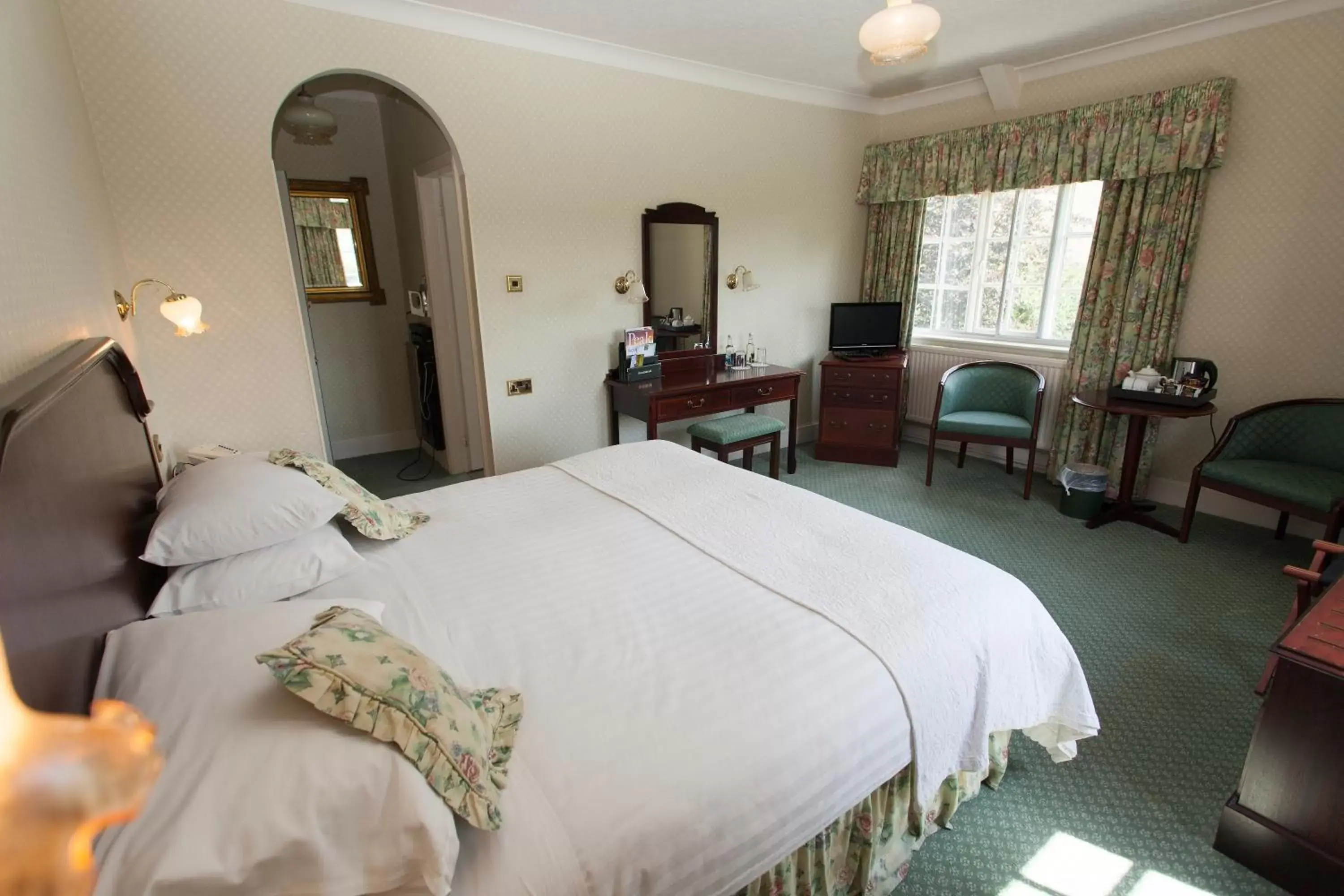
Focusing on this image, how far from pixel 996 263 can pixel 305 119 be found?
4335mm

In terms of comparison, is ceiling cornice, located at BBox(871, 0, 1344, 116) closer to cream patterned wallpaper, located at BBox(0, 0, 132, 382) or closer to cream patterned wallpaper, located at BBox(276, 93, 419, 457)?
cream patterned wallpaper, located at BBox(276, 93, 419, 457)

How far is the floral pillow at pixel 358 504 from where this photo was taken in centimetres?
186

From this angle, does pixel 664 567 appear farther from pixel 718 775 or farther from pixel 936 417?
pixel 936 417

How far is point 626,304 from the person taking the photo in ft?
12.8

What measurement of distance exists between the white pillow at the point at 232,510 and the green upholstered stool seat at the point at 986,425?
3.55 metres

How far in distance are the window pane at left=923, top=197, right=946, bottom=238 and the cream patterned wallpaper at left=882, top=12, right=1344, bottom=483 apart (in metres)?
1.14

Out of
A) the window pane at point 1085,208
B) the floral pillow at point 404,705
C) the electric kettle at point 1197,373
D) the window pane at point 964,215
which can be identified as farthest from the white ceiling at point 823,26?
the floral pillow at point 404,705

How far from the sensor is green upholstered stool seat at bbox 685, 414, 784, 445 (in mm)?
3881

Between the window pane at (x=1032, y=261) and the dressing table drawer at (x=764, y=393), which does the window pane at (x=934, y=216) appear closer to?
the window pane at (x=1032, y=261)

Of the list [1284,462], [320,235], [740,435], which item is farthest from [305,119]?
[1284,462]

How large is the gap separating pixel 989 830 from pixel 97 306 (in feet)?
9.45

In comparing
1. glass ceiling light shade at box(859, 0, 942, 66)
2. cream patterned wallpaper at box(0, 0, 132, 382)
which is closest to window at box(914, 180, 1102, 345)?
glass ceiling light shade at box(859, 0, 942, 66)

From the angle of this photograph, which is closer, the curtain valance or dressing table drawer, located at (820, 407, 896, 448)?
the curtain valance

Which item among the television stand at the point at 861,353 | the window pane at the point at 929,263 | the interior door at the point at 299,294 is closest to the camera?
the interior door at the point at 299,294
